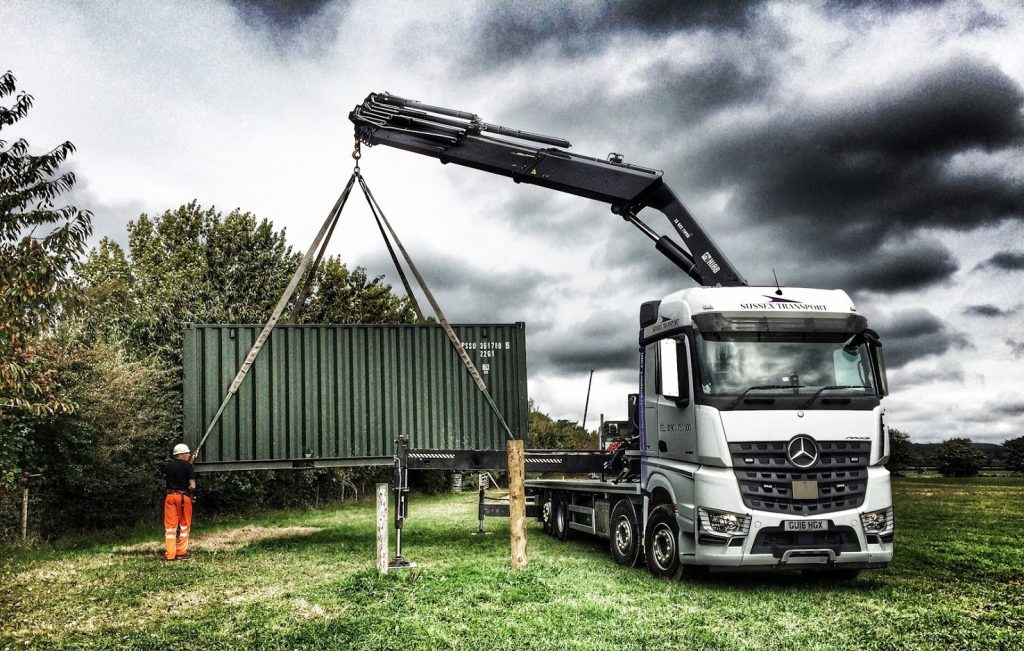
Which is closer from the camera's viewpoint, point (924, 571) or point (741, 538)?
point (741, 538)

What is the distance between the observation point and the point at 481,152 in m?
13.6

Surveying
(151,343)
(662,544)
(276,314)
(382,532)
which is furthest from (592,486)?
(151,343)

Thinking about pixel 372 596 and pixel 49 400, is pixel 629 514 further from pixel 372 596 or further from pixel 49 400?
pixel 49 400

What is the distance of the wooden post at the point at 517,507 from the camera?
36.8 feet

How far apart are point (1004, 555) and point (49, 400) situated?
16.7m

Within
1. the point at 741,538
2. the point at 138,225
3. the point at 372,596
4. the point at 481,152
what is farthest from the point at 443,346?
the point at 138,225

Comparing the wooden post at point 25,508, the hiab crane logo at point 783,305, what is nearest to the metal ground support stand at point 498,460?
the hiab crane logo at point 783,305

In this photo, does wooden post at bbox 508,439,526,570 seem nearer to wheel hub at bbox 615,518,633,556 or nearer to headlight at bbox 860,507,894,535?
wheel hub at bbox 615,518,633,556

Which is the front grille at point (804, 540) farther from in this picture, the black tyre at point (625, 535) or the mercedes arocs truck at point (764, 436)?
the black tyre at point (625, 535)

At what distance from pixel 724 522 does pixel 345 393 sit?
7.54m

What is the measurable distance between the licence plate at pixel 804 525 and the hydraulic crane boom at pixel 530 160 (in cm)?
493

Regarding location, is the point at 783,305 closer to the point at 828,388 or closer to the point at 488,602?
the point at 828,388

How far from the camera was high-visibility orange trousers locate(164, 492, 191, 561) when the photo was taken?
13336 mm

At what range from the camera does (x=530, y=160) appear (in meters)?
13.5
